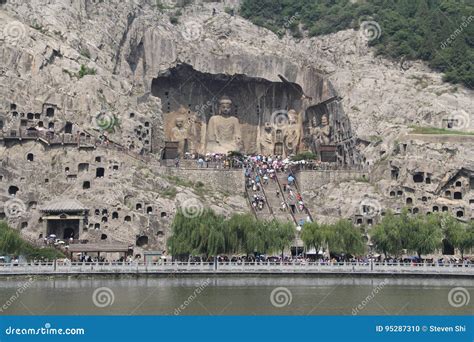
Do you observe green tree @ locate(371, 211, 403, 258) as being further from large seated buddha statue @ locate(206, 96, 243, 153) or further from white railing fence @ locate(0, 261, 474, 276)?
large seated buddha statue @ locate(206, 96, 243, 153)

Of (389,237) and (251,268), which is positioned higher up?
(389,237)

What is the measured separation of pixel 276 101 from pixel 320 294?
1797 inches

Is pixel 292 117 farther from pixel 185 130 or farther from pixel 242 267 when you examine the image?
pixel 242 267

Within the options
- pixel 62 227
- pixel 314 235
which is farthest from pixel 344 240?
pixel 62 227

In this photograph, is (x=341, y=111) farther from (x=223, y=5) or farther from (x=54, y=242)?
(x=54, y=242)

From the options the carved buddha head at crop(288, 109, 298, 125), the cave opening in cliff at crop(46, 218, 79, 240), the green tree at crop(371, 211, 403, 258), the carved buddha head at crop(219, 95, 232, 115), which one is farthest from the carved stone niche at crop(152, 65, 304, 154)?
Result: the green tree at crop(371, 211, 403, 258)

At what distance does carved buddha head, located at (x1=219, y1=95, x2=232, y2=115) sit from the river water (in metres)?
35.8

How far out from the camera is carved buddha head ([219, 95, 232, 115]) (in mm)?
96250

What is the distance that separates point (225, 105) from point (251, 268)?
3548 cm

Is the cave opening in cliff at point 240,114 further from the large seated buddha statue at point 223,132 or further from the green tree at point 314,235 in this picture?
the green tree at point 314,235

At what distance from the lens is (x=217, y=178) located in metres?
81.6

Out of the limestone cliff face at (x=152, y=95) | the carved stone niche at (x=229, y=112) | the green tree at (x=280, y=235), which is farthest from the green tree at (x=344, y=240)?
the carved stone niche at (x=229, y=112)

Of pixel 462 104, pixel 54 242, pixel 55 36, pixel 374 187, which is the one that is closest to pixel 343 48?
pixel 462 104

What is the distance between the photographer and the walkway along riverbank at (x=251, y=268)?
61.8 metres
